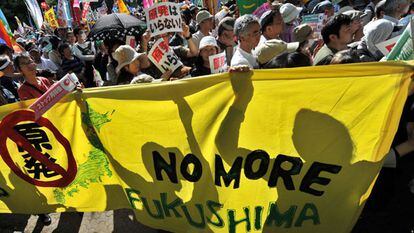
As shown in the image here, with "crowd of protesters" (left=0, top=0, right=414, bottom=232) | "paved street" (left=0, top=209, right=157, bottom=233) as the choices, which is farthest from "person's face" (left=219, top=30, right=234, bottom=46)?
"paved street" (left=0, top=209, right=157, bottom=233)

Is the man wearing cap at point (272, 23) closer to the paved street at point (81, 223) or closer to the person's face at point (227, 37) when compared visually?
the person's face at point (227, 37)

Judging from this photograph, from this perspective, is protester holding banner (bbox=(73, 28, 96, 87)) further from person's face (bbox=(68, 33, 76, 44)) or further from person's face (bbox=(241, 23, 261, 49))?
person's face (bbox=(241, 23, 261, 49))

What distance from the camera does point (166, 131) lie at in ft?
8.74

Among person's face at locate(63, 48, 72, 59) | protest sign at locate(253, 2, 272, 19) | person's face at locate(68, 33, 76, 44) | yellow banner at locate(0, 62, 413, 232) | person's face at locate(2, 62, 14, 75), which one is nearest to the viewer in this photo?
yellow banner at locate(0, 62, 413, 232)

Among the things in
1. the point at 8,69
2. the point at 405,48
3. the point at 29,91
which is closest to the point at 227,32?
the point at 405,48

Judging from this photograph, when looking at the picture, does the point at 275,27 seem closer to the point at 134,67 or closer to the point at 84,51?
the point at 134,67

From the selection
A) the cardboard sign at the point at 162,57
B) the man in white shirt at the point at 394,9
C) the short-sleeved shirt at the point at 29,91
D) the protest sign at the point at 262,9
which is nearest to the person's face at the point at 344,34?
the man in white shirt at the point at 394,9

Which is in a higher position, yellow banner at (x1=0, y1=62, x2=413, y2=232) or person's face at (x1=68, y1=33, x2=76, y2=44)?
yellow banner at (x1=0, y1=62, x2=413, y2=232)

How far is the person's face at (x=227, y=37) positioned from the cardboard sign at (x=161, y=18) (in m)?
0.52

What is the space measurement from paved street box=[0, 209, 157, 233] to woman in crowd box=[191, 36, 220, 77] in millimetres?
1604

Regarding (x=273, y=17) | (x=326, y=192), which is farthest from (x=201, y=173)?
(x=273, y=17)

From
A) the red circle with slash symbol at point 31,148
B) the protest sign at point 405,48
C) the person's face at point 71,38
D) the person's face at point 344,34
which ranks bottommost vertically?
the person's face at point 71,38

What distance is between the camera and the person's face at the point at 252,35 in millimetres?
3301

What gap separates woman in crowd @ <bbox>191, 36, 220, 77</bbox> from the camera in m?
3.84
